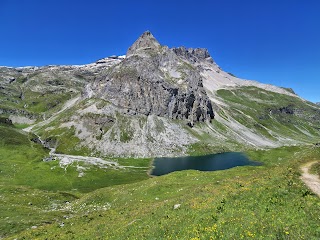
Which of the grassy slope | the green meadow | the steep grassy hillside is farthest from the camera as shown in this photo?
the steep grassy hillside

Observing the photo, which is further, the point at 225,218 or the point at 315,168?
the point at 315,168

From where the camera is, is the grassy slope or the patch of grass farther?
the patch of grass

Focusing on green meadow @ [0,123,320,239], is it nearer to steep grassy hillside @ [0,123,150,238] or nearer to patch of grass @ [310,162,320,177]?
patch of grass @ [310,162,320,177]

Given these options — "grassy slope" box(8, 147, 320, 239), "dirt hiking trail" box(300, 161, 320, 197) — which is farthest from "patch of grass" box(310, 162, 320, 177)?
"grassy slope" box(8, 147, 320, 239)

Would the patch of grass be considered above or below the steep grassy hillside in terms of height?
above

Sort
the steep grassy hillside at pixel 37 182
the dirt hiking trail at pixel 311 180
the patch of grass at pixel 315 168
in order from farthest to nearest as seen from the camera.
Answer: the steep grassy hillside at pixel 37 182 → the patch of grass at pixel 315 168 → the dirt hiking trail at pixel 311 180

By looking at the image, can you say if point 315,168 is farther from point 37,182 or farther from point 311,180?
point 37,182

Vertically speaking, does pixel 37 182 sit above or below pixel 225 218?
below

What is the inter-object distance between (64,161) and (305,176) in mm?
145141

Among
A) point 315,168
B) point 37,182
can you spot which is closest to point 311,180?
point 315,168

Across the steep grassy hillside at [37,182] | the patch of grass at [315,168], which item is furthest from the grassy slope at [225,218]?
the steep grassy hillside at [37,182]

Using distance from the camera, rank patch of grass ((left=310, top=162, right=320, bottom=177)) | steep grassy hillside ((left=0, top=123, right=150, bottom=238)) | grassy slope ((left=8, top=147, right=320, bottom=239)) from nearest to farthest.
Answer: grassy slope ((left=8, top=147, right=320, bottom=239))
patch of grass ((left=310, top=162, right=320, bottom=177))
steep grassy hillside ((left=0, top=123, right=150, bottom=238))

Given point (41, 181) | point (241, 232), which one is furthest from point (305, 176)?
point (41, 181)

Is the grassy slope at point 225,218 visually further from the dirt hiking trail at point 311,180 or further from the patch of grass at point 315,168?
the patch of grass at point 315,168
